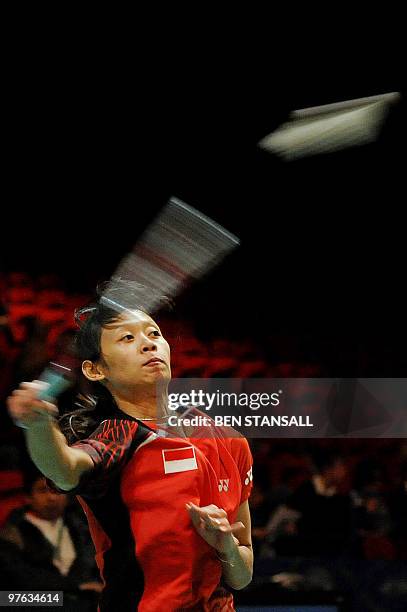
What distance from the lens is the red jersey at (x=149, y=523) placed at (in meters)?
1.78

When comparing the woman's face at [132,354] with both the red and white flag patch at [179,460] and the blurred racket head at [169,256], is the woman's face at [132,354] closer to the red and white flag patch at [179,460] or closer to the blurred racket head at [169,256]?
the blurred racket head at [169,256]

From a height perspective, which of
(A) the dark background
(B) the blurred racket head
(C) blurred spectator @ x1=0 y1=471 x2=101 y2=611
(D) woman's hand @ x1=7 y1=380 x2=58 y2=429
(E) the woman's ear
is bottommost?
(C) blurred spectator @ x1=0 y1=471 x2=101 y2=611

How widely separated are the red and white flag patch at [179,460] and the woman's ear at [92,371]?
27 centimetres

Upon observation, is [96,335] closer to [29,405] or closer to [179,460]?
→ [179,460]

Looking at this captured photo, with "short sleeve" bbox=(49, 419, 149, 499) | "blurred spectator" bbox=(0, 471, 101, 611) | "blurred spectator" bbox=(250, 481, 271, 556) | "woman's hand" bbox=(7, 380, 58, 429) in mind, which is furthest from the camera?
"blurred spectator" bbox=(250, 481, 271, 556)

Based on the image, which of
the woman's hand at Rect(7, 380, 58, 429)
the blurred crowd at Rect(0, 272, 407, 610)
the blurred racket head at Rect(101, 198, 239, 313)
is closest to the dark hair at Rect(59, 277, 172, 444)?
the blurred racket head at Rect(101, 198, 239, 313)

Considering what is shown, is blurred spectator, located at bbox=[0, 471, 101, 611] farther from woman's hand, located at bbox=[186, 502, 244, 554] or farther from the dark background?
woman's hand, located at bbox=[186, 502, 244, 554]

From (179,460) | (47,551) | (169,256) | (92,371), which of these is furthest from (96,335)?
(47,551)

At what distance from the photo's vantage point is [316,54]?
3.22 metres

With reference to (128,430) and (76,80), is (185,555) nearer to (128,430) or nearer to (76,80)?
(128,430)

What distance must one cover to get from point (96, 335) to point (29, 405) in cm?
53

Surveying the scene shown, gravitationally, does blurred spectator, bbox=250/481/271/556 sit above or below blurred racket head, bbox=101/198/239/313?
below

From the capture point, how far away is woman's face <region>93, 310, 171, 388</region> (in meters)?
1.94

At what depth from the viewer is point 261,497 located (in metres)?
3.44
